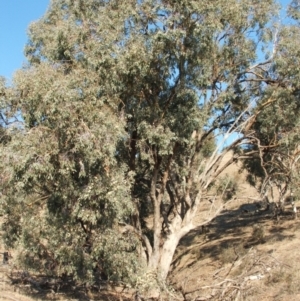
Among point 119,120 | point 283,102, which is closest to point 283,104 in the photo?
point 283,102

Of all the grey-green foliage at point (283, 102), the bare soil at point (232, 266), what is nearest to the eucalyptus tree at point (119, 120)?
the grey-green foliage at point (283, 102)

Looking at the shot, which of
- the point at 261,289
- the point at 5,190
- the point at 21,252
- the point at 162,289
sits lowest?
the point at 261,289

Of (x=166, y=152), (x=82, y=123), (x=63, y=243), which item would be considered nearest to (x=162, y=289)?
(x=63, y=243)

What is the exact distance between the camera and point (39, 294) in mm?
15062

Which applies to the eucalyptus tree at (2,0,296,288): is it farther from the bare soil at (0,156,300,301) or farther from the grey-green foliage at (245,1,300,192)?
the bare soil at (0,156,300,301)

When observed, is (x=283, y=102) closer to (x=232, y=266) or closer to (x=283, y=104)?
(x=283, y=104)

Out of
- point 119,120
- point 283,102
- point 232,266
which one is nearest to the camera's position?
point 232,266

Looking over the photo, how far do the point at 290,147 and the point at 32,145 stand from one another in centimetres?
1000

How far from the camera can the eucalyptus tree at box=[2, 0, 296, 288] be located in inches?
443

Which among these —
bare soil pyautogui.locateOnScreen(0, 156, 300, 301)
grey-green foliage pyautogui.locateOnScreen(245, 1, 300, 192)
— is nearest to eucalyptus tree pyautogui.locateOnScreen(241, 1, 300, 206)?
grey-green foliage pyautogui.locateOnScreen(245, 1, 300, 192)

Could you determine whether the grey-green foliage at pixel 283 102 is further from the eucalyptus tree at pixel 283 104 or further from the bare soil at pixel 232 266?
the bare soil at pixel 232 266

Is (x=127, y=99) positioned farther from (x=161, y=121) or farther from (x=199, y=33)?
(x=199, y=33)

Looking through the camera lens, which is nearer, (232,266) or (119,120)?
(232,266)

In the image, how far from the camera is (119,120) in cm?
1302
